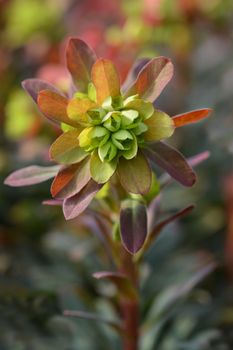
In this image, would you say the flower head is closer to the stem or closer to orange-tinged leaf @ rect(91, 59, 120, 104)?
orange-tinged leaf @ rect(91, 59, 120, 104)

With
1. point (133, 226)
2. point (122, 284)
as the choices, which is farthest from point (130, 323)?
point (133, 226)

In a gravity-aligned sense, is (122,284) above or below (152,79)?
below

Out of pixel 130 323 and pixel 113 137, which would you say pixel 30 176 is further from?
pixel 130 323

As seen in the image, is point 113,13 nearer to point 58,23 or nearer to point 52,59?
point 58,23

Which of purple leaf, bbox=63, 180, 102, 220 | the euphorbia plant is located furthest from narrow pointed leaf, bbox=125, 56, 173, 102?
purple leaf, bbox=63, 180, 102, 220

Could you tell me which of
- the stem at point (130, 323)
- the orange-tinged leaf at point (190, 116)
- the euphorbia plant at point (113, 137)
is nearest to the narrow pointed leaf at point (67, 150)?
the euphorbia plant at point (113, 137)

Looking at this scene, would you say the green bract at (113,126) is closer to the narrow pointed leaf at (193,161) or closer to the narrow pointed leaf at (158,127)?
the narrow pointed leaf at (158,127)
